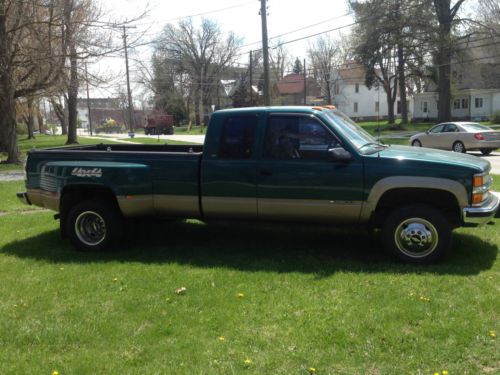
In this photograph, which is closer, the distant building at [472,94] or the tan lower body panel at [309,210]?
the tan lower body panel at [309,210]

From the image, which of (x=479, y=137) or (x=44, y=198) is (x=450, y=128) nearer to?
(x=479, y=137)

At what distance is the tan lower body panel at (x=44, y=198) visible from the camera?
22.0ft

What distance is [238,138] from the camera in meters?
6.11

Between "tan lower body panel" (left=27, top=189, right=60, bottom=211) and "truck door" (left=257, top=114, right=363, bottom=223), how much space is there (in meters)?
2.86

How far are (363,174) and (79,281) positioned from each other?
134 inches

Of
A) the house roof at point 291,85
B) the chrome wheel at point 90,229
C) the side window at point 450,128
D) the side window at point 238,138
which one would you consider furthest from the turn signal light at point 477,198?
the house roof at point 291,85

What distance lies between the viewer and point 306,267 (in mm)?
5688

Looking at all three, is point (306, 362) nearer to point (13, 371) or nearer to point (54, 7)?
point (13, 371)

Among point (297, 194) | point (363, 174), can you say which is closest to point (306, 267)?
point (297, 194)

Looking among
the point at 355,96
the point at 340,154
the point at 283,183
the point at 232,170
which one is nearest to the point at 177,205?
the point at 232,170

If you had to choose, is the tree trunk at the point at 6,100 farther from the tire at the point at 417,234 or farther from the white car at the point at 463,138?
the white car at the point at 463,138

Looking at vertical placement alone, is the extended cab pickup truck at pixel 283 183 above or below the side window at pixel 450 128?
below

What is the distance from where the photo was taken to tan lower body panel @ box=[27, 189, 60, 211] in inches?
264

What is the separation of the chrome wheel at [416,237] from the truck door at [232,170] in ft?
5.73
